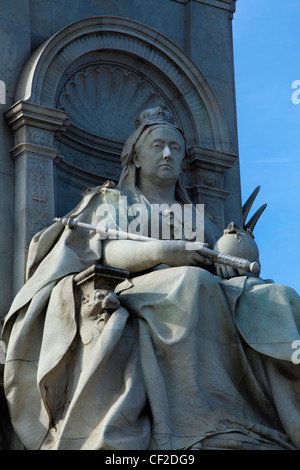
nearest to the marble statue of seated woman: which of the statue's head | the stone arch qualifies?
the statue's head

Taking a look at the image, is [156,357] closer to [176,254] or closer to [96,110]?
[176,254]

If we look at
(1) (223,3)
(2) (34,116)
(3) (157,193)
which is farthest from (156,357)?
(1) (223,3)

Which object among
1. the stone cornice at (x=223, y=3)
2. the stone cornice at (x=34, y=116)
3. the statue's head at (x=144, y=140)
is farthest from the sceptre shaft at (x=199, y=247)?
the stone cornice at (x=223, y=3)

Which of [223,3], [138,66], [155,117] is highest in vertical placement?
[223,3]

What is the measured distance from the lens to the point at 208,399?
12.2 m

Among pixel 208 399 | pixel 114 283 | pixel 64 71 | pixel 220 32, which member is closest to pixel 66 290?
pixel 114 283

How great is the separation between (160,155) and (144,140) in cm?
24

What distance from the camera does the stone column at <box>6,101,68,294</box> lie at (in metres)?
14.2

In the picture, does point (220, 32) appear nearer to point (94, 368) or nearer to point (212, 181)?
point (212, 181)

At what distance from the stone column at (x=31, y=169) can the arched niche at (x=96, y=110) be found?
1 cm

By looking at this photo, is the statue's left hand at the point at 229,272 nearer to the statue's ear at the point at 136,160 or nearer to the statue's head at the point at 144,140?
the statue's head at the point at 144,140

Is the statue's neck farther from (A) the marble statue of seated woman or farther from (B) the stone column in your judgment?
(B) the stone column

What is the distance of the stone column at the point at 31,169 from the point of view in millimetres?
14242

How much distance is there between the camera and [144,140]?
1438 centimetres
